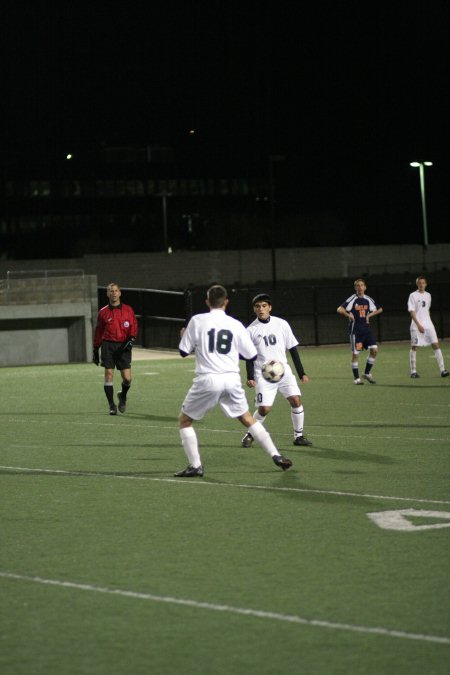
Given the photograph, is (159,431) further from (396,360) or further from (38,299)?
(38,299)

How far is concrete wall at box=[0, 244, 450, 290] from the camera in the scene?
68562 mm

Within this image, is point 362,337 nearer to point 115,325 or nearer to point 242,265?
point 115,325

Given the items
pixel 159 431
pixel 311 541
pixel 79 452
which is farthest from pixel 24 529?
pixel 159 431

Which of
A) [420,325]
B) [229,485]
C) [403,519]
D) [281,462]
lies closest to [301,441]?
[281,462]

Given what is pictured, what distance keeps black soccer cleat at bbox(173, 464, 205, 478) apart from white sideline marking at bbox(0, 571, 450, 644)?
4.25 m

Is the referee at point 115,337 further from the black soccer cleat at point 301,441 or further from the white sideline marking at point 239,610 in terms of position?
the white sideline marking at point 239,610

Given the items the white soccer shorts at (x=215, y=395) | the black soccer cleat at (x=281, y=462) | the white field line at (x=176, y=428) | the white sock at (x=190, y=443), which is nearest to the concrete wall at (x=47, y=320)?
the white field line at (x=176, y=428)

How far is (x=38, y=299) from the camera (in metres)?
37.2

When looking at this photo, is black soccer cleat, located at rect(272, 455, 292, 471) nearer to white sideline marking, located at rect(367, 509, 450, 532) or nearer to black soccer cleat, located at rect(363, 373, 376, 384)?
white sideline marking, located at rect(367, 509, 450, 532)

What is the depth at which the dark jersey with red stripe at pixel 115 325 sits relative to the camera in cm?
1969

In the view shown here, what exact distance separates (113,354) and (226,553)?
11.5m

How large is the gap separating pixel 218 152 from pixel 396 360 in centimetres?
9056

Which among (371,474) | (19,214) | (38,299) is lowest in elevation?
(371,474)

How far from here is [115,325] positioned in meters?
19.7
